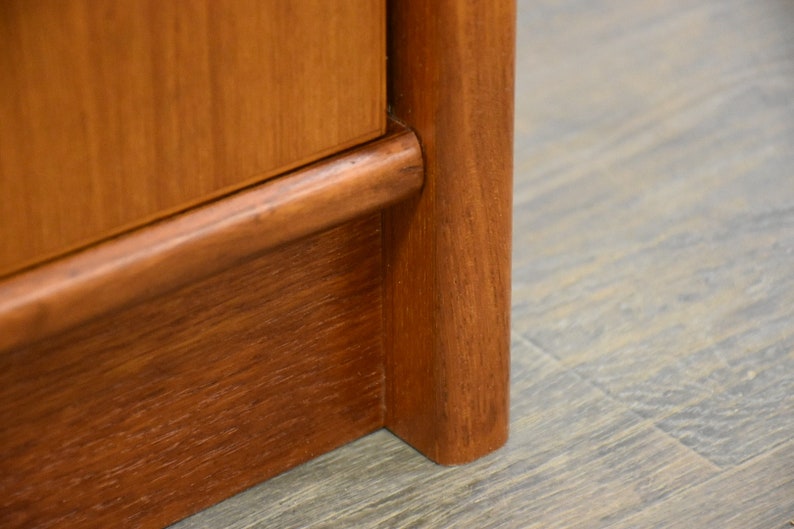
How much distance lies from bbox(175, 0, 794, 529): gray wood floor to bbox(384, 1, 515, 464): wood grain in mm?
40

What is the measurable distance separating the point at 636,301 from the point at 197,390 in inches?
15.4

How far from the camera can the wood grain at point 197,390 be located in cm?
70

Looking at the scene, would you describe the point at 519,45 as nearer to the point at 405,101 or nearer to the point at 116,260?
the point at 405,101

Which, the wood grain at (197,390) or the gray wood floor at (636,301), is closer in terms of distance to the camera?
the wood grain at (197,390)

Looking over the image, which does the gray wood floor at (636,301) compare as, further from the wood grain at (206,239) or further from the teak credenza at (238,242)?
the wood grain at (206,239)

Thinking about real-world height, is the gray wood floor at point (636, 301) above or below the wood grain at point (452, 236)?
below

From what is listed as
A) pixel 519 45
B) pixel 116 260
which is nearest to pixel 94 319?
pixel 116 260

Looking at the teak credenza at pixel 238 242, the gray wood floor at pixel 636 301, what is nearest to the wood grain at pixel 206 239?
the teak credenza at pixel 238 242

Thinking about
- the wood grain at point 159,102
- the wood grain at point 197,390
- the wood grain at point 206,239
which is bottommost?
the wood grain at point 197,390

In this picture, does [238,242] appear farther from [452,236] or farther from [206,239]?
[452,236]

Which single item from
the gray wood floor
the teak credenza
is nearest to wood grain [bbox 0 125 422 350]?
the teak credenza

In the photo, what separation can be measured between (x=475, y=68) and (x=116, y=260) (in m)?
0.22

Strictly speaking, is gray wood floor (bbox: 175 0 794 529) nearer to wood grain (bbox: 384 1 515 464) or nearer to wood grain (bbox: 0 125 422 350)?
wood grain (bbox: 384 1 515 464)

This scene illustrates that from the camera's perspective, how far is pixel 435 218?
0.75 m
